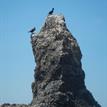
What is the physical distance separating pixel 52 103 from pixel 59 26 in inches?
616

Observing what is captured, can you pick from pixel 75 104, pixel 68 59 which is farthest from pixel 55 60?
pixel 75 104

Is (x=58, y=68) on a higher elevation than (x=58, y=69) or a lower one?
higher

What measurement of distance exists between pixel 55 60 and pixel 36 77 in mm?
6109

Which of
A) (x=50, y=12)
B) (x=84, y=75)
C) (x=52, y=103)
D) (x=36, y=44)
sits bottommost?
(x=52, y=103)

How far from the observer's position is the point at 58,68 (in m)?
83.0

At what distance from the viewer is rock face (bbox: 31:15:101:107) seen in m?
80.5

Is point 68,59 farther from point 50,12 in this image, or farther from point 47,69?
point 50,12

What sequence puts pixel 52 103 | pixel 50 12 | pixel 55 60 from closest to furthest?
pixel 52 103
pixel 55 60
pixel 50 12

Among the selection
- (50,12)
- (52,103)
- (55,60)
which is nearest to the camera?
(52,103)

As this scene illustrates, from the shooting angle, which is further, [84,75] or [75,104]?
[84,75]

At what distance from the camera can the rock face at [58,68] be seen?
80.5 metres

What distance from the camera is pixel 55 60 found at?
83562 mm

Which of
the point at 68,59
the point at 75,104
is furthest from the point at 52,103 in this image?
the point at 68,59

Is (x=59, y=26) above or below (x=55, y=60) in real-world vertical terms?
above
